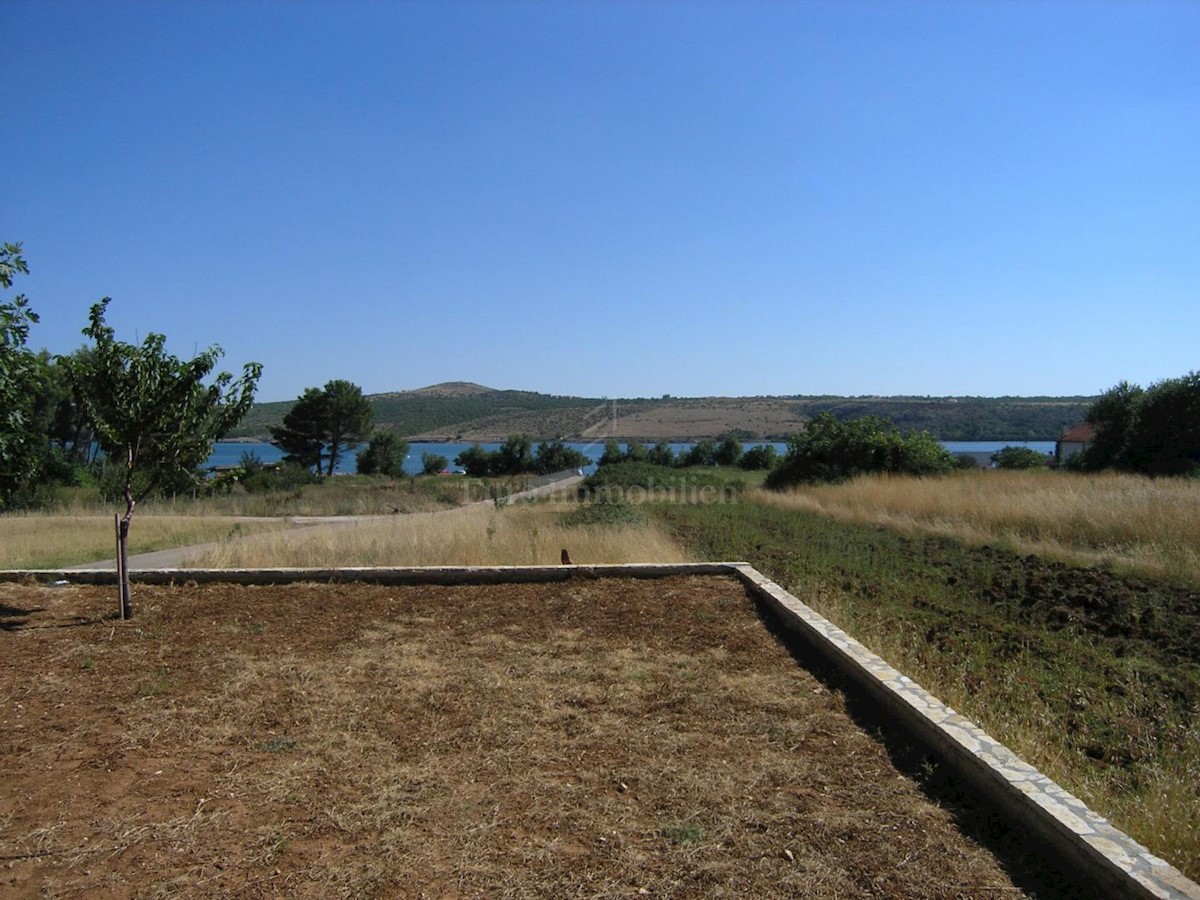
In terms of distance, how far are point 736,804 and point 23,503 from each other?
28.7 m

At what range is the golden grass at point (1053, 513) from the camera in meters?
11.7

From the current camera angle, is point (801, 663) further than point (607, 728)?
Yes

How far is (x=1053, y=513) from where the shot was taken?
14727mm

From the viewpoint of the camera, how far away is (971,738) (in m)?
4.03

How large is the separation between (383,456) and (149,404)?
46665 millimetres

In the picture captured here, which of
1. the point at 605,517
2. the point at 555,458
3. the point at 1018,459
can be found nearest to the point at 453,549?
the point at 605,517

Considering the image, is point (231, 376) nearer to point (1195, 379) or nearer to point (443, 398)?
point (1195, 379)

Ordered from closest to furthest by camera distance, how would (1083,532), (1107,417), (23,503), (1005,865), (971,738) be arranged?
(1005,865), (971,738), (1083,532), (23,503), (1107,417)

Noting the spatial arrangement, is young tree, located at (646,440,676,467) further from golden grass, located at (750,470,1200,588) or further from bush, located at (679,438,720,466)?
golden grass, located at (750,470,1200,588)

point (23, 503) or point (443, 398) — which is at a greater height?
point (443, 398)

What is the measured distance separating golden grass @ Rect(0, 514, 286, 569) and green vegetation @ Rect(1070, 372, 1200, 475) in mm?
27276

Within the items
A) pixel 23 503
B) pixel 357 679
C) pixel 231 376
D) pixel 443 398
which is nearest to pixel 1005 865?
pixel 357 679

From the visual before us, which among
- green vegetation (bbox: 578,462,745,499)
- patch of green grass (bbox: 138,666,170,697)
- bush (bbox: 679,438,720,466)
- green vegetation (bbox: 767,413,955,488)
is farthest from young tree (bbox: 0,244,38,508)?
bush (bbox: 679,438,720,466)

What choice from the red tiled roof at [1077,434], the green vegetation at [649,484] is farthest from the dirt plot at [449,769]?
the red tiled roof at [1077,434]
